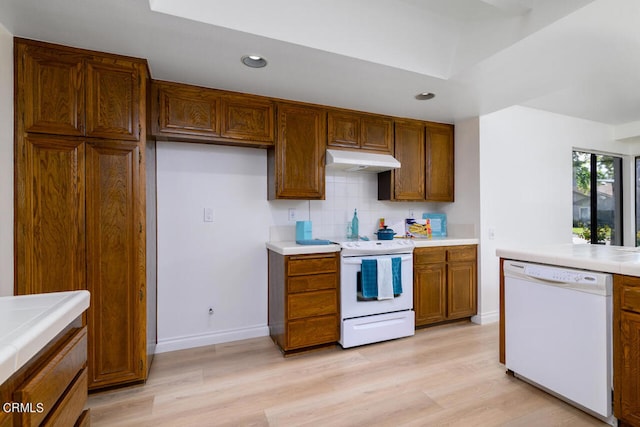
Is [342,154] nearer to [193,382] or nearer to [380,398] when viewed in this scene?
[380,398]

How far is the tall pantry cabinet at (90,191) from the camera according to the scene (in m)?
1.89

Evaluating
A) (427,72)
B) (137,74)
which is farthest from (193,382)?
(427,72)

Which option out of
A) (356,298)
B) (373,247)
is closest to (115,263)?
(356,298)

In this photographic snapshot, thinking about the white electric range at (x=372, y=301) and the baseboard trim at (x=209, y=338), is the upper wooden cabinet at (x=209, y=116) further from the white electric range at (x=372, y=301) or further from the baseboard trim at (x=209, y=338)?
the baseboard trim at (x=209, y=338)

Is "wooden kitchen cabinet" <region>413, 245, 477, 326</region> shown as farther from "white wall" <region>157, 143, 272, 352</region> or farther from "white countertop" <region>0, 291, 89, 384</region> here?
"white countertop" <region>0, 291, 89, 384</region>

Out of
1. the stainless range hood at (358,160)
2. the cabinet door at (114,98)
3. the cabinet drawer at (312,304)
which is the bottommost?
the cabinet drawer at (312,304)

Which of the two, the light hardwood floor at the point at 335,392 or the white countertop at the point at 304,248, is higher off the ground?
the white countertop at the point at 304,248

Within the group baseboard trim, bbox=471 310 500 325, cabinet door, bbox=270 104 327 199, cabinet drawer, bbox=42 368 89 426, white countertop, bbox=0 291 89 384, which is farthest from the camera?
baseboard trim, bbox=471 310 500 325

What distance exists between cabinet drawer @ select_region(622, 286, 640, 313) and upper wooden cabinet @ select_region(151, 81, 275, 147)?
258 centimetres

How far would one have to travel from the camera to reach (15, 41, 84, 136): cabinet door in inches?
74.0

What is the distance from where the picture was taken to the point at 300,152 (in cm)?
293

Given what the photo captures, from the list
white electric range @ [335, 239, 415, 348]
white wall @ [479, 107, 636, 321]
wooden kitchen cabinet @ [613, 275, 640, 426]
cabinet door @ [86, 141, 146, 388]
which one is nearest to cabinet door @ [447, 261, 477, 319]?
white wall @ [479, 107, 636, 321]

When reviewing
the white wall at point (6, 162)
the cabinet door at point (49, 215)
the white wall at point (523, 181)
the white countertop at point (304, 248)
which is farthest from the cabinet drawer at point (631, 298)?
the white wall at point (6, 162)

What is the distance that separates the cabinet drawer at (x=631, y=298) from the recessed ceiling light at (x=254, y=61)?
2.52m
